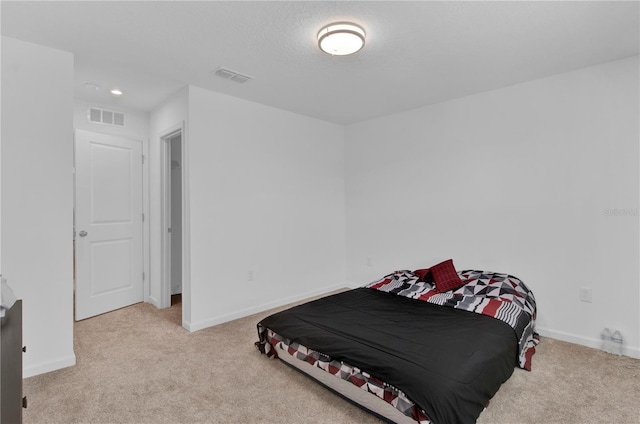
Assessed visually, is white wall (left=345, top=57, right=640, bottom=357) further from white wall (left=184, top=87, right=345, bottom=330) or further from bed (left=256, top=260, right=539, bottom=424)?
white wall (left=184, top=87, right=345, bottom=330)

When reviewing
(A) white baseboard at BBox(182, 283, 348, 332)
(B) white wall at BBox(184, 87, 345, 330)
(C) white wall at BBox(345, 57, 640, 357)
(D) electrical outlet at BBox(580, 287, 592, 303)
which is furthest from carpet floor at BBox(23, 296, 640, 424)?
(B) white wall at BBox(184, 87, 345, 330)

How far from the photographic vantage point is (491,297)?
2861mm

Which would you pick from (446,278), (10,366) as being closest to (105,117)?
(10,366)

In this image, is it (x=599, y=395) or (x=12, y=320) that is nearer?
(x=12, y=320)

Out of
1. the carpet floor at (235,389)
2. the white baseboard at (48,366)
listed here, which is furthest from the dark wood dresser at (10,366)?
the white baseboard at (48,366)

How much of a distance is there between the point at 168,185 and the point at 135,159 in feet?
1.82

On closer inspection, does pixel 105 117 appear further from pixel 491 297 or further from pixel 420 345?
pixel 491 297

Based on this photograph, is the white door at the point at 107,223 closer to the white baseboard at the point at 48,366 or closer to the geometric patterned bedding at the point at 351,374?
the white baseboard at the point at 48,366

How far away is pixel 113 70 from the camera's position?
2.91 meters

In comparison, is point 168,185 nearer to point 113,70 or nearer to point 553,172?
point 113,70

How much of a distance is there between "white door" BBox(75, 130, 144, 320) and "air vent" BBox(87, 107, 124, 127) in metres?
0.19

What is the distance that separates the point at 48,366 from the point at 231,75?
107 inches

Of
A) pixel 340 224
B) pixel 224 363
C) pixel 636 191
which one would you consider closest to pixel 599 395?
pixel 636 191

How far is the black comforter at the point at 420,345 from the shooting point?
1.71m
